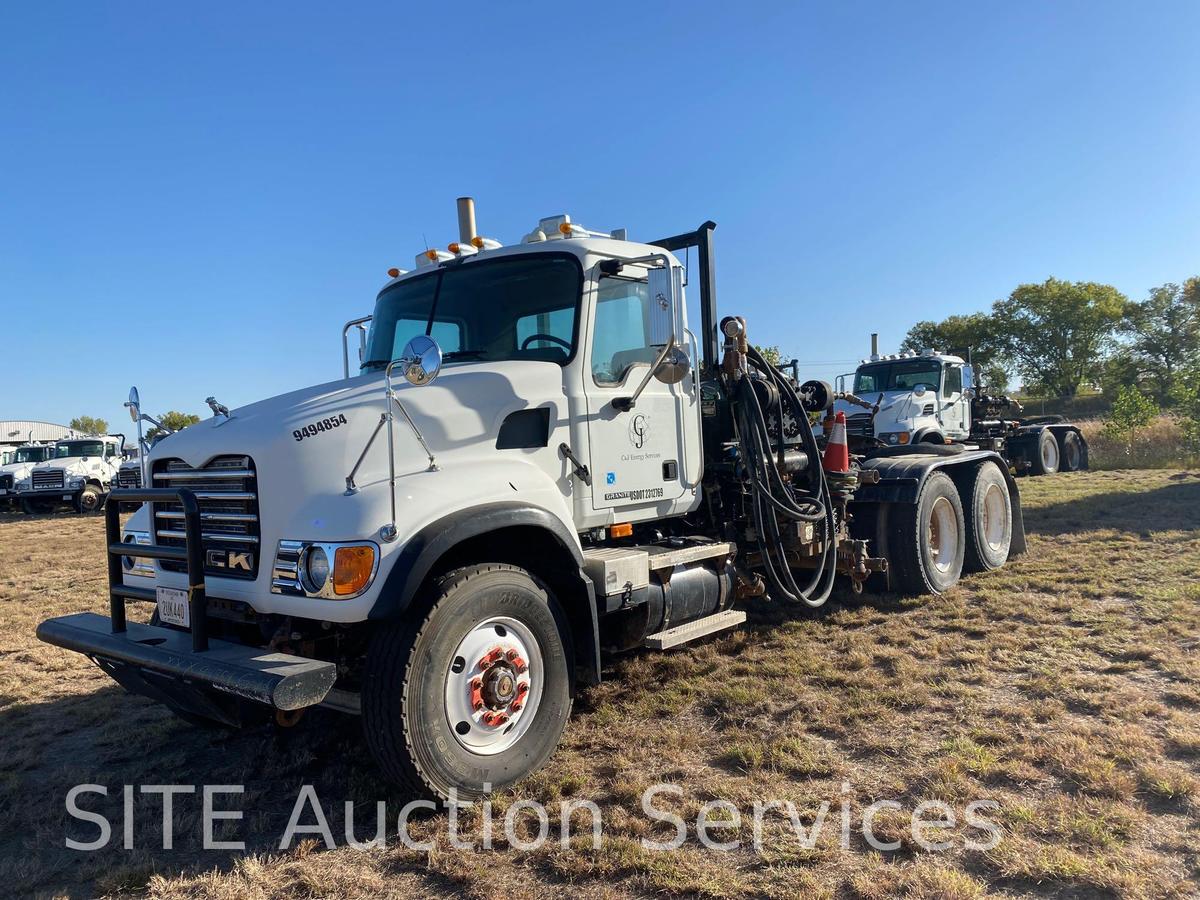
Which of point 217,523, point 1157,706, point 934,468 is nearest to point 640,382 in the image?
point 217,523

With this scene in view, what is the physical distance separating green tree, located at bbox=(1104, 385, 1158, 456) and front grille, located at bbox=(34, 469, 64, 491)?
29.6 meters

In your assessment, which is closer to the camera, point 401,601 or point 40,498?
point 401,601

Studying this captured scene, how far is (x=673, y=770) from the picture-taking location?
3926 mm

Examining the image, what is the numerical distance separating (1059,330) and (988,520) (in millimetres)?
52619

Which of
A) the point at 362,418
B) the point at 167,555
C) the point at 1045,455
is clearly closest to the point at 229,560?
the point at 167,555

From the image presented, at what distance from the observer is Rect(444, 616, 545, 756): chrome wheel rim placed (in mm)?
3607

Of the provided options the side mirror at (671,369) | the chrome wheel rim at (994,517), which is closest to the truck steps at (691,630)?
the side mirror at (671,369)

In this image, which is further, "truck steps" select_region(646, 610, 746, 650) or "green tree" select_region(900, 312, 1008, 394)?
"green tree" select_region(900, 312, 1008, 394)

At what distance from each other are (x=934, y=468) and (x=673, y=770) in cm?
470

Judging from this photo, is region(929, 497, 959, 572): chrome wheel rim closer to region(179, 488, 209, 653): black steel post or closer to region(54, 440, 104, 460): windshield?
region(179, 488, 209, 653): black steel post

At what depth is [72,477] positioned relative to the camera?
76.0 feet

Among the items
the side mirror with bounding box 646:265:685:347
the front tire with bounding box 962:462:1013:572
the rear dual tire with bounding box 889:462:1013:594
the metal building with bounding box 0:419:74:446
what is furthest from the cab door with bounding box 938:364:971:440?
the metal building with bounding box 0:419:74:446

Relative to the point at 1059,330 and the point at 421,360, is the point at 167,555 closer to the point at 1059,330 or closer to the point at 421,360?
the point at 421,360

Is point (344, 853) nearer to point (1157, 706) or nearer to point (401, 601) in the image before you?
point (401, 601)
